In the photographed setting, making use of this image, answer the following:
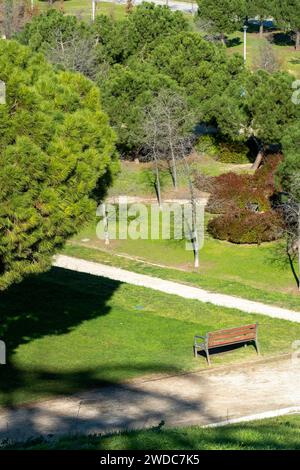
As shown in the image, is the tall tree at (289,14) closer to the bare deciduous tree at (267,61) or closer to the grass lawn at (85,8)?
the bare deciduous tree at (267,61)

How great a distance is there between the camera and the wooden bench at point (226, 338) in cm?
2348

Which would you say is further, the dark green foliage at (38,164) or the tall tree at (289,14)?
the tall tree at (289,14)

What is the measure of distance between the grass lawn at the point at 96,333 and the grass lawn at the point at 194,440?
5.70 m

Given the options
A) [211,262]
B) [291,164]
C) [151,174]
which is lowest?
[151,174]

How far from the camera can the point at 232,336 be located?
948 inches

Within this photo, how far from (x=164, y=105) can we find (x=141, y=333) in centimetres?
2318

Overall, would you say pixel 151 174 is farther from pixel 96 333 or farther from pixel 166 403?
pixel 166 403

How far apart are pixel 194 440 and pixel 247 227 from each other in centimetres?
2620

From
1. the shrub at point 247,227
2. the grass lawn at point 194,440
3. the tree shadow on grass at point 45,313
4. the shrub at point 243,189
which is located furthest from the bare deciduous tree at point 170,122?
the grass lawn at point 194,440

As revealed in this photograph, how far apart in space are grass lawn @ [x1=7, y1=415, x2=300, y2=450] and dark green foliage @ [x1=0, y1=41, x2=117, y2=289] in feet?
18.7

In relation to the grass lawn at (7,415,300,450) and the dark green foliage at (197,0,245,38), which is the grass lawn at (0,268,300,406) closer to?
the grass lawn at (7,415,300,450)

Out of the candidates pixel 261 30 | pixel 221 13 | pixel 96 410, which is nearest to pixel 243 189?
pixel 96 410

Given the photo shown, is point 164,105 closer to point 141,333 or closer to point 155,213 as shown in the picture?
point 155,213

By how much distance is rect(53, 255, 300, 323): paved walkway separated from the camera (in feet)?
95.8
